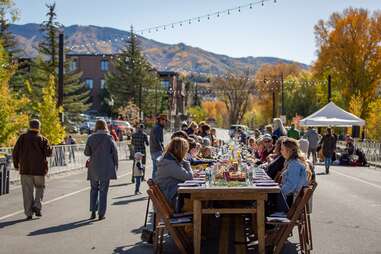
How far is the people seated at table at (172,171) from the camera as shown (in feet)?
30.7

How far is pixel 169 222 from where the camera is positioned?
27.0ft

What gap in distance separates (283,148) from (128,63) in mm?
75946

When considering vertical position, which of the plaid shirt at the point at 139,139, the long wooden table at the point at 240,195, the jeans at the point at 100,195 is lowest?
the jeans at the point at 100,195

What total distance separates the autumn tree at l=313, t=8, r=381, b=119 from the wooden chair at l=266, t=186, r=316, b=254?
5237 cm

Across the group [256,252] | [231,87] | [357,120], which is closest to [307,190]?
[256,252]

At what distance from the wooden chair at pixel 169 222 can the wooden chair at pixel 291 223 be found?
3.64 feet

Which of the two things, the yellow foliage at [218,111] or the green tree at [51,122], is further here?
the yellow foliage at [218,111]

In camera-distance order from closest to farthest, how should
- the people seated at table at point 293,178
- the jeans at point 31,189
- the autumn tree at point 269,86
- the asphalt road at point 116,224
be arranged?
the people seated at table at point 293,178, the asphalt road at point 116,224, the jeans at point 31,189, the autumn tree at point 269,86

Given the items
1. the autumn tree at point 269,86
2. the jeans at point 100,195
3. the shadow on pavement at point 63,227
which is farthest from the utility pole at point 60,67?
the autumn tree at point 269,86

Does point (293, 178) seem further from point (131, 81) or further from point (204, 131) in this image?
point (131, 81)

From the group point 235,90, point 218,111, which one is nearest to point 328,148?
point 235,90

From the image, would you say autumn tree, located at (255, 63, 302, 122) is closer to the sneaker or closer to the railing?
the railing

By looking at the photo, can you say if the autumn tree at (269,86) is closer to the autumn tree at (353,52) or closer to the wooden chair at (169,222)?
the autumn tree at (353,52)

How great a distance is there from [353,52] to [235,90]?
50.9 m
